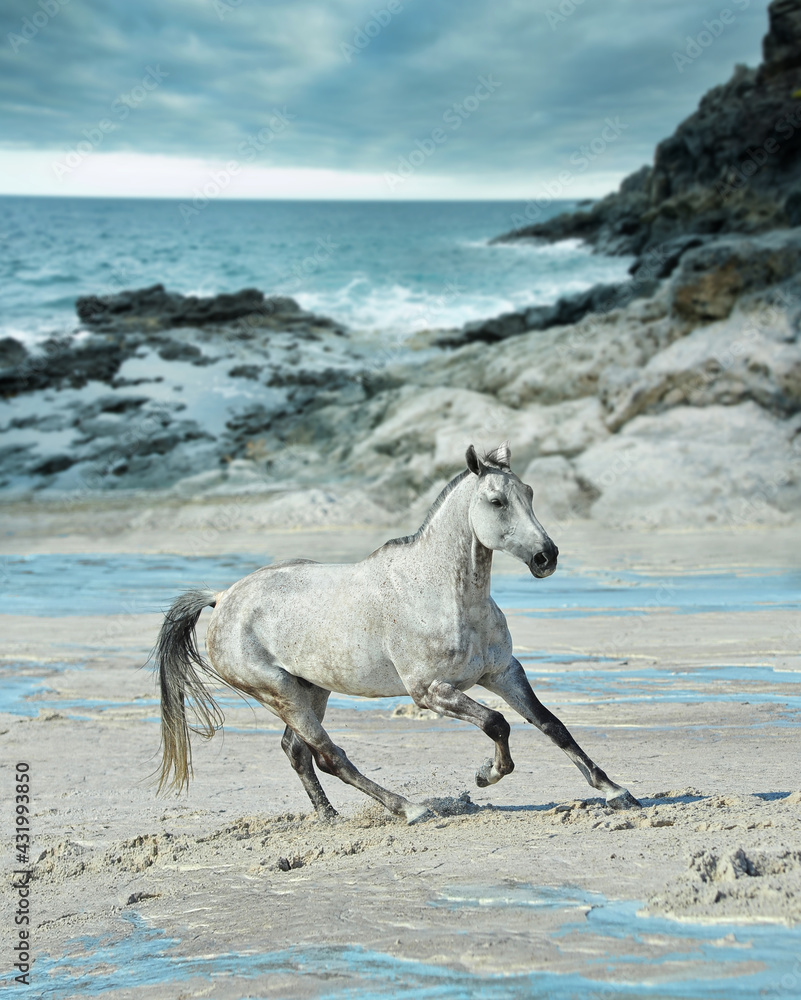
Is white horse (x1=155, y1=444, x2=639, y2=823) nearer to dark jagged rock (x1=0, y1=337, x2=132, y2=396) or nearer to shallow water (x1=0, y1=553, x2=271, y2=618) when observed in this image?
shallow water (x1=0, y1=553, x2=271, y2=618)

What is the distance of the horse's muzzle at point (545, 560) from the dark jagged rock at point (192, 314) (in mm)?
24233

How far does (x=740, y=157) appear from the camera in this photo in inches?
1359

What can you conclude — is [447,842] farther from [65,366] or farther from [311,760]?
[65,366]

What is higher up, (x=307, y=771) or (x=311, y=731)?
(x=311, y=731)

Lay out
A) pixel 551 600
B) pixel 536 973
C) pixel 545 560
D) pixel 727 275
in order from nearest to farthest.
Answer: pixel 536 973 < pixel 545 560 < pixel 551 600 < pixel 727 275

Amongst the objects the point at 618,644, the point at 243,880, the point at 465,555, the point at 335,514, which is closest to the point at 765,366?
the point at 335,514

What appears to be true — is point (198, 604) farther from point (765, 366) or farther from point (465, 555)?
point (765, 366)

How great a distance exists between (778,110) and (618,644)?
3207 cm

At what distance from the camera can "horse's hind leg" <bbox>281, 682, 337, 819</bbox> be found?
4598 millimetres

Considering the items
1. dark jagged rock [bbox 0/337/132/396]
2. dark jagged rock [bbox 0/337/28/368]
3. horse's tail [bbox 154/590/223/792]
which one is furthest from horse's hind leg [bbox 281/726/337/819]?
dark jagged rock [bbox 0/337/28/368]

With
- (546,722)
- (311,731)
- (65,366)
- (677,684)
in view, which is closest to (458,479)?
(546,722)

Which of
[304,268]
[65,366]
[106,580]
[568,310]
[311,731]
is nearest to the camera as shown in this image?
[311,731]

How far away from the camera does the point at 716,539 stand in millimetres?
11539

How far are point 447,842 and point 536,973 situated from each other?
1.21 metres
